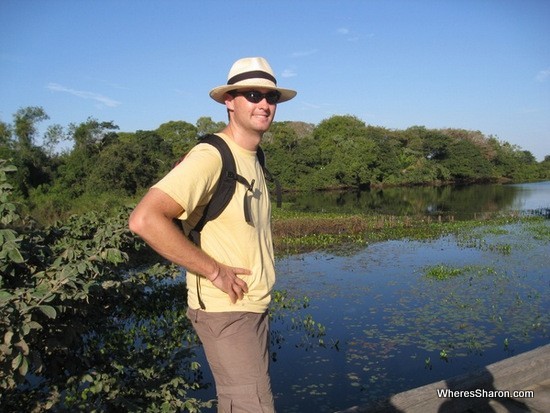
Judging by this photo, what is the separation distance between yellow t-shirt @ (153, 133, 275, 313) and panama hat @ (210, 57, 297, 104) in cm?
22

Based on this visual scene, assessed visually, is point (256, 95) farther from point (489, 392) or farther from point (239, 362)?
point (489, 392)

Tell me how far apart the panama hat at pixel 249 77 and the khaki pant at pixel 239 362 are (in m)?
1.00

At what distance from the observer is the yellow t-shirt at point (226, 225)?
1.84 meters

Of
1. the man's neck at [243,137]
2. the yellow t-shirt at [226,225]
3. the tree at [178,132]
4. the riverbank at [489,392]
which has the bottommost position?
the riverbank at [489,392]

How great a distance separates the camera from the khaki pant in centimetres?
196

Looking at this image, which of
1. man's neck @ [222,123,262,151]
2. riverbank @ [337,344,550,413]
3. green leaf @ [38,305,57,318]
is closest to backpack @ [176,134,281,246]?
man's neck @ [222,123,262,151]

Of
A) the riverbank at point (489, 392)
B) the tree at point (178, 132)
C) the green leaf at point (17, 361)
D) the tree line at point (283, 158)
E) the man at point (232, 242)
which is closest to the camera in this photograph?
the green leaf at point (17, 361)

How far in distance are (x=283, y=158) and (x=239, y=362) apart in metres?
54.5

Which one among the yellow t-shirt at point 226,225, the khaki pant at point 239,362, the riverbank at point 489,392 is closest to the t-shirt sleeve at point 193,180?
the yellow t-shirt at point 226,225

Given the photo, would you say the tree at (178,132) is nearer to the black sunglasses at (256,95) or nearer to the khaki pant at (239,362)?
the black sunglasses at (256,95)

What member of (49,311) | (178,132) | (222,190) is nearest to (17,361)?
(49,311)

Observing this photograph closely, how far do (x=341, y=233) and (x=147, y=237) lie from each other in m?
21.9

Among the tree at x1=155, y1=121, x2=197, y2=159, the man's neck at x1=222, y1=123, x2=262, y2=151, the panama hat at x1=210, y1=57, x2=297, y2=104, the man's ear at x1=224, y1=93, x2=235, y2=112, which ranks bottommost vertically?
the man's neck at x1=222, y1=123, x2=262, y2=151

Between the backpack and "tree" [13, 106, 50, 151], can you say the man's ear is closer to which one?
the backpack
